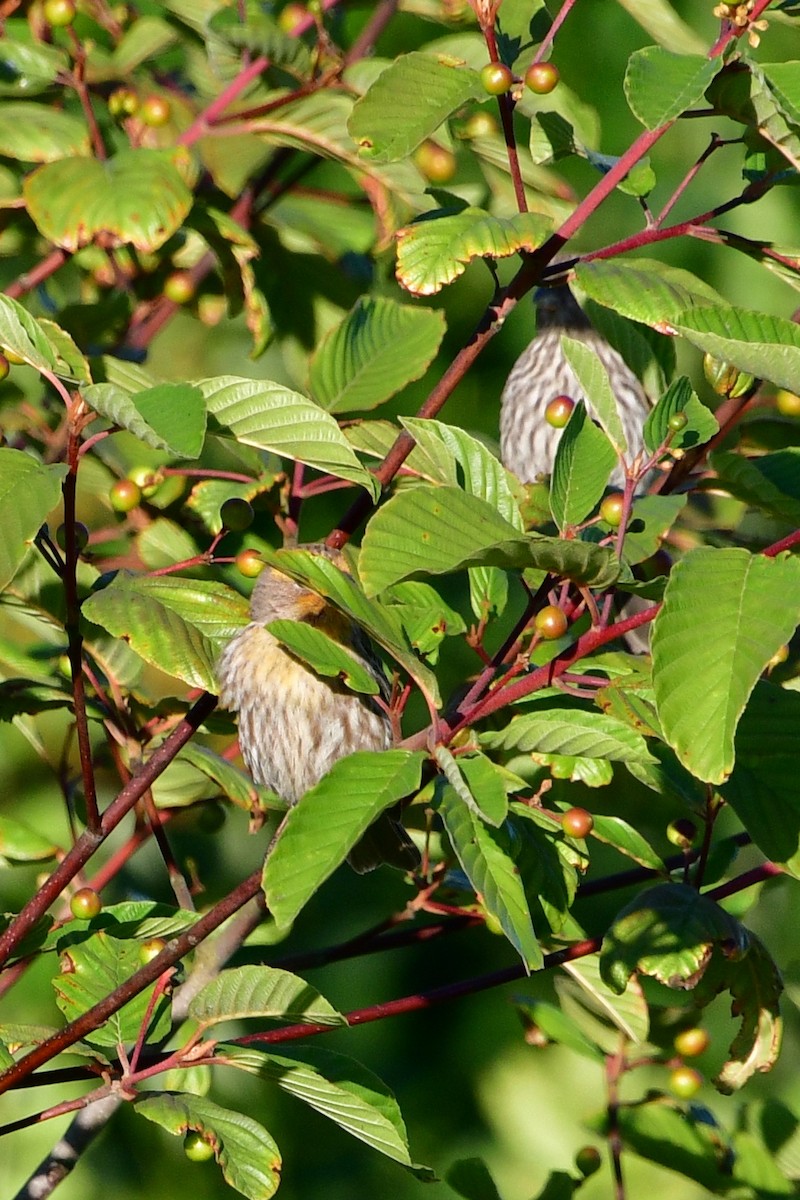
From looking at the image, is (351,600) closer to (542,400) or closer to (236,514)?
(236,514)

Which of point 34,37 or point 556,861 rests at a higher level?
point 34,37

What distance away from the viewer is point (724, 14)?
138 centimetres

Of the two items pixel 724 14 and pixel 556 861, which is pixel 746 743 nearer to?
pixel 556 861

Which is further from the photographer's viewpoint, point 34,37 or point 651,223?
point 34,37

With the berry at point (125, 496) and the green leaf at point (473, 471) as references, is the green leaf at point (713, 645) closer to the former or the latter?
the green leaf at point (473, 471)

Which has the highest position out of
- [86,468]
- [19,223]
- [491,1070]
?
[19,223]

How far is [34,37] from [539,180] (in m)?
0.81

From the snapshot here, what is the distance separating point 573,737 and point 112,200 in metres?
0.93

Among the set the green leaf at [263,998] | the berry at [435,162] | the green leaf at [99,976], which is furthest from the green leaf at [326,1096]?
the berry at [435,162]

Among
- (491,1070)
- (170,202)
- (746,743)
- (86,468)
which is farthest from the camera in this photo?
(491,1070)

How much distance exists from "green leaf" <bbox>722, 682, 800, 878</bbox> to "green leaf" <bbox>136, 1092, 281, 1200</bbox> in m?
0.54

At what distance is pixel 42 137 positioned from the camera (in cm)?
193

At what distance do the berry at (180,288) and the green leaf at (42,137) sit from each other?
0.28 metres

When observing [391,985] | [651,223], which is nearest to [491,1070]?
[391,985]
